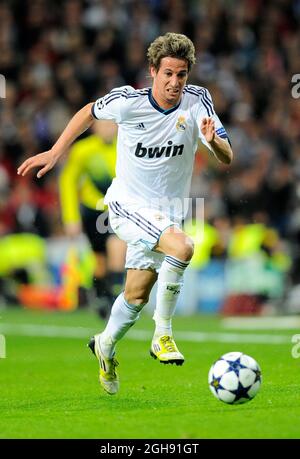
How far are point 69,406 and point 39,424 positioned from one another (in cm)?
77

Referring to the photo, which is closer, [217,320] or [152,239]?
[152,239]

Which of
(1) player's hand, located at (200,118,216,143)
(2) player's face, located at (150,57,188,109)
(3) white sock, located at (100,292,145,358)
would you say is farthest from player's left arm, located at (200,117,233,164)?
(3) white sock, located at (100,292,145,358)

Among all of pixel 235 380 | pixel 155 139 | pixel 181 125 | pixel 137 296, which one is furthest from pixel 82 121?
pixel 235 380

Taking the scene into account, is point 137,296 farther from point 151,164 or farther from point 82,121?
point 82,121

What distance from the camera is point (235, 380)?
655 cm

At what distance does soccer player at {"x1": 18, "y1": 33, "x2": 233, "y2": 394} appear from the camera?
23.8 ft

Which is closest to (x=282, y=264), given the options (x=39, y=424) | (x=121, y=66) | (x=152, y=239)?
(x=121, y=66)

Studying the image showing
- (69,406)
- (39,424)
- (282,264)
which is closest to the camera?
(39,424)

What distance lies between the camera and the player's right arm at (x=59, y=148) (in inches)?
292

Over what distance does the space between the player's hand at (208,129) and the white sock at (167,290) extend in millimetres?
835

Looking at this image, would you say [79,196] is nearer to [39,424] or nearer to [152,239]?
[152,239]

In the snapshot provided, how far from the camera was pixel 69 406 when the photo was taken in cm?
714

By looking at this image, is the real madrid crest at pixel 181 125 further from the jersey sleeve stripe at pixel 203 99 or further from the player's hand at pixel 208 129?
the player's hand at pixel 208 129
